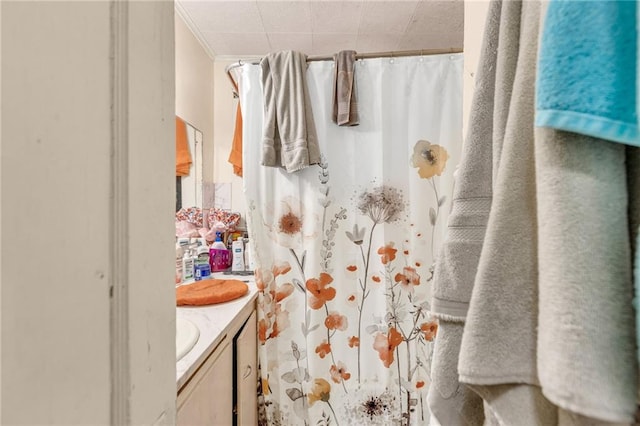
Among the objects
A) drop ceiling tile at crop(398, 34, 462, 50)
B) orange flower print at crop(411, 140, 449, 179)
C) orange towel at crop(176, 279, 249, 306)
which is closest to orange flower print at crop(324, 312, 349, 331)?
orange towel at crop(176, 279, 249, 306)

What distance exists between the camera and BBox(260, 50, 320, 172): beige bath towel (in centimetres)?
142

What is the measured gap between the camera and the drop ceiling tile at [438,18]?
5.65 feet

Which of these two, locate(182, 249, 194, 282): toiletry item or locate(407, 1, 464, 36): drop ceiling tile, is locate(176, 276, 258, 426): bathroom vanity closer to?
locate(182, 249, 194, 282): toiletry item

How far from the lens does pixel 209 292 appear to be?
4.20ft

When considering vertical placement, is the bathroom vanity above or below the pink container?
below

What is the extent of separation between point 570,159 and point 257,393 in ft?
5.38

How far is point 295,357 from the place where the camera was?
1511 millimetres

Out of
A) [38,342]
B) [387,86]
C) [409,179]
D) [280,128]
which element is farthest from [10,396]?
[387,86]

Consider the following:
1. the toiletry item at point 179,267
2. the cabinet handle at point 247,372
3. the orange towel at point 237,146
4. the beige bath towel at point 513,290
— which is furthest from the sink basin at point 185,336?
the orange towel at point 237,146

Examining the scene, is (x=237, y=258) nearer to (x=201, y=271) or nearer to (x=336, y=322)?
(x=201, y=271)

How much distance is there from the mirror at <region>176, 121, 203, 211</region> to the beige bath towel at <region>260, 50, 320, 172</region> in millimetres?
629

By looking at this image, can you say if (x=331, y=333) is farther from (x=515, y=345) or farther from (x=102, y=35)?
(x=102, y=35)

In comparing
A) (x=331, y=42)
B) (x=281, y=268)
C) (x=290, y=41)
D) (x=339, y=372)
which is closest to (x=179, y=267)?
(x=281, y=268)

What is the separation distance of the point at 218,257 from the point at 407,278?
3.47 ft
